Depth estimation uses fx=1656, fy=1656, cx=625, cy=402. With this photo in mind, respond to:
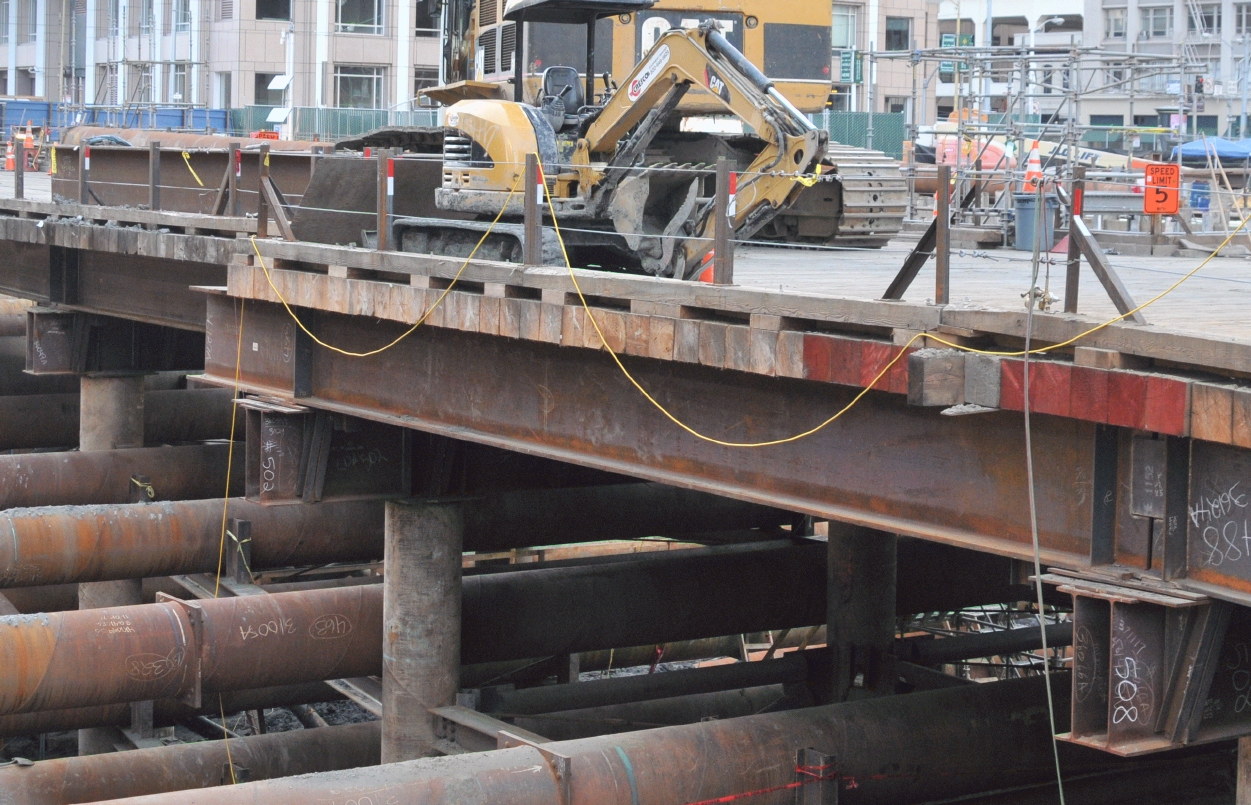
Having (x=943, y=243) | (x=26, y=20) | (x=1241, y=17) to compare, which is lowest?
(x=943, y=243)

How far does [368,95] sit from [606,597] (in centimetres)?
5413

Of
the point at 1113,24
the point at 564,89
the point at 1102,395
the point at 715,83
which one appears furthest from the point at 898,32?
the point at 1102,395

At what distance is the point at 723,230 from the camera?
981 cm

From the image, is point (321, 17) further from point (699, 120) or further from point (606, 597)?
point (606, 597)

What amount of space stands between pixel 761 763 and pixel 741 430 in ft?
7.70

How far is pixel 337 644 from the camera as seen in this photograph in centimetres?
1427

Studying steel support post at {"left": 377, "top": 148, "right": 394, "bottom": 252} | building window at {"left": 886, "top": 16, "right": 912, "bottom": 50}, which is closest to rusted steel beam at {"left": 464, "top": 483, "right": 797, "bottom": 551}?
steel support post at {"left": 377, "top": 148, "right": 394, "bottom": 252}

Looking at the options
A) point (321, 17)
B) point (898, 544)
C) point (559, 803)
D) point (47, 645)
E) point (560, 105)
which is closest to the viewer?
point (559, 803)

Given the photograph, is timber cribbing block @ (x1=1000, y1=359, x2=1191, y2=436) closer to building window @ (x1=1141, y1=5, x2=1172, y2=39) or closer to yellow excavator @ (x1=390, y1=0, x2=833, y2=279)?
yellow excavator @ (x1=390, y1=0, x2=833, y2=279)

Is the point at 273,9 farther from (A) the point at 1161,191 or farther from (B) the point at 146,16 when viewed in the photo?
(A) the point at 1161,191

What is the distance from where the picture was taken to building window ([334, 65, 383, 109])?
216 feet

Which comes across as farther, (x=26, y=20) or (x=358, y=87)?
(x=26, y=20)

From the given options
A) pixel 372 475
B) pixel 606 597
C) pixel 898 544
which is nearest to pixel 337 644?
pixel 372 475

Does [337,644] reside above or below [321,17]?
below
